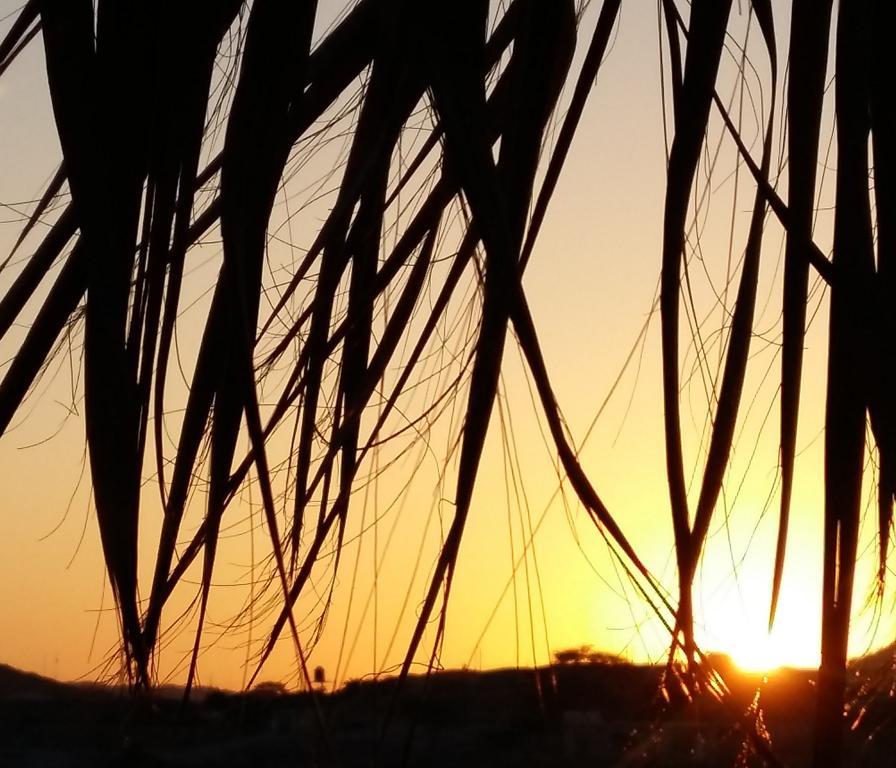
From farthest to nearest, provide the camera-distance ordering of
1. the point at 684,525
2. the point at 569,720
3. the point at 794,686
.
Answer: the point at 569,720 < the point at 794,686 < the point at 684,525

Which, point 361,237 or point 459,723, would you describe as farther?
point 459,723

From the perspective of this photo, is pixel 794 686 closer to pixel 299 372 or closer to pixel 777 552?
→ pixel 777 552

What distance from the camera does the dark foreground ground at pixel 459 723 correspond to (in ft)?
3.45

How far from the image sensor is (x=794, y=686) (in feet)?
4.72

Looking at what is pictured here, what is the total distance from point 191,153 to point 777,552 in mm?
632

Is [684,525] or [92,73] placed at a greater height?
[92,73]

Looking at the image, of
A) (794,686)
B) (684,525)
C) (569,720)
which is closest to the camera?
(684,525)

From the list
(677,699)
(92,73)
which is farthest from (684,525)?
(92,73)

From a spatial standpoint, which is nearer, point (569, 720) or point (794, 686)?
point (794, 686)

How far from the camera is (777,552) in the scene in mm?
1035

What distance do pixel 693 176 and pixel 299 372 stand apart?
39cm

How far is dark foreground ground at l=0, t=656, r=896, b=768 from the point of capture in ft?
3.45

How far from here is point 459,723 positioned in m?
8.59

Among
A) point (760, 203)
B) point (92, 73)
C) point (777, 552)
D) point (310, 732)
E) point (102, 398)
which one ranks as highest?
point (92, 73)
